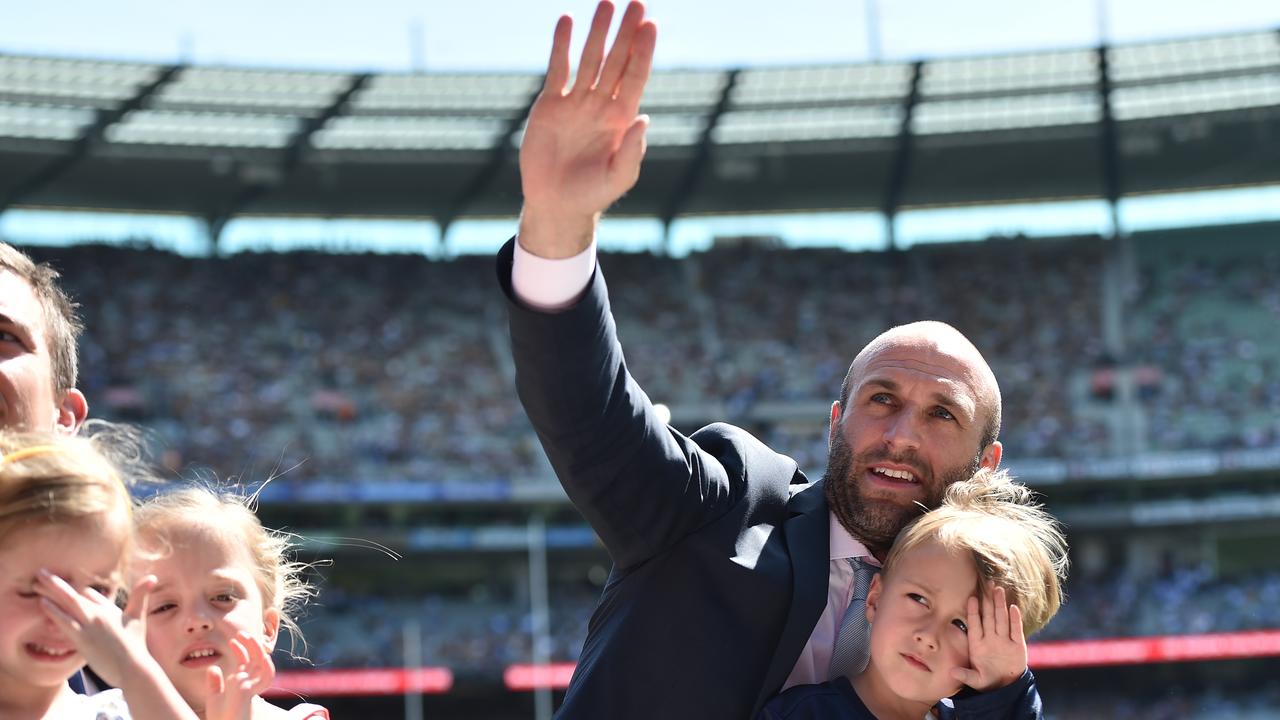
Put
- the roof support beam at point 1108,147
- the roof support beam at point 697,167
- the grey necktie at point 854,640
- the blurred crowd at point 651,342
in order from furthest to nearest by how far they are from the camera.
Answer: the roof support beam at point 697,167 < the blurred crowd at point 651,342 < the roof support beam at point 1108,147 < the grey necktie at point 854,640

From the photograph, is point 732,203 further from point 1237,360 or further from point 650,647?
point 650,647

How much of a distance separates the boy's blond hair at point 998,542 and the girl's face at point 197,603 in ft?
4.91

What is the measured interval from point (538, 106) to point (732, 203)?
114ft

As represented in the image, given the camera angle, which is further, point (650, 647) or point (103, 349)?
point (103, 349)

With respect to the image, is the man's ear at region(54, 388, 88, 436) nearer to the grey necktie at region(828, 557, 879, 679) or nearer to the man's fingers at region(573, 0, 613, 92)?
the man's fingers at region(573, 0, 613, 92)

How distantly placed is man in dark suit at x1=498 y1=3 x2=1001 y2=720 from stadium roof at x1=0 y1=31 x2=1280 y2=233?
87.7ft

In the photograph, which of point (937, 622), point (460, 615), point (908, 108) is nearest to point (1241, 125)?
point (908, 108)

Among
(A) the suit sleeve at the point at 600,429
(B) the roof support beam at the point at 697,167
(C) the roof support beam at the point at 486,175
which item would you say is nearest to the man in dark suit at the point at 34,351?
(A) the suit sleeve at the point at 600,429

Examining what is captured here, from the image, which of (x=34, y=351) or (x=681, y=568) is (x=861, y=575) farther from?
(x=34, y=351)

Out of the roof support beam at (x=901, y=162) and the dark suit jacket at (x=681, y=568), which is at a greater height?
the dark suit jacket at (x=681, y=568)

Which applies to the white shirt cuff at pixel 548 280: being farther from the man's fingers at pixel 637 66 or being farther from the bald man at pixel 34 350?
the bald man at pixel 34 350

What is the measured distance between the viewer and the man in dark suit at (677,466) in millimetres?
2590

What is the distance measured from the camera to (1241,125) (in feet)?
106

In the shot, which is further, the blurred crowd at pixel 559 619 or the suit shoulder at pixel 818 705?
the blurred crowd at pixel 559 619
